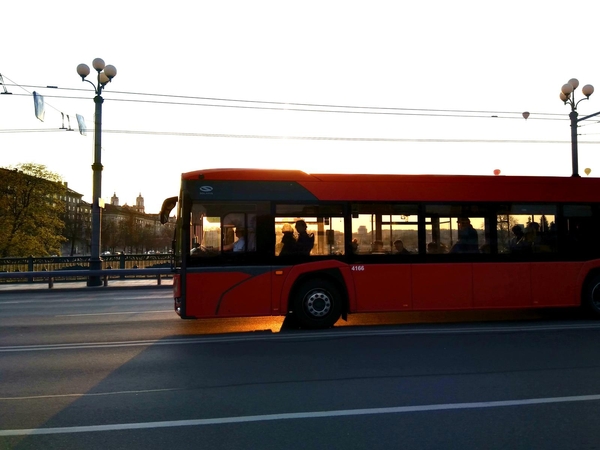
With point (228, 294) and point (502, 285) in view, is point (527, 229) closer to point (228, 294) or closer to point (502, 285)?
point (502, 285)

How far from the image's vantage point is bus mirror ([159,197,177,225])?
1124cm

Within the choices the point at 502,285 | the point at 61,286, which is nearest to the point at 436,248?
the point at 502,285

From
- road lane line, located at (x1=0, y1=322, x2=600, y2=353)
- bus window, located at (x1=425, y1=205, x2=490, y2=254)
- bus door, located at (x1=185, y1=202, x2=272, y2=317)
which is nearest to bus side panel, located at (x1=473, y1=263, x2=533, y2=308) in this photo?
bus window, located at (x1=425, y1=205, x2=490, y2=254)

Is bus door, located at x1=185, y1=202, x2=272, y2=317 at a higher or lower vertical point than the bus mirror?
lower

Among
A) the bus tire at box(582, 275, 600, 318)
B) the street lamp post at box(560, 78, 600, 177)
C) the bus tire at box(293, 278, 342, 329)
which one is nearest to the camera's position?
the bus tire at box(293, 278, 342, 329)

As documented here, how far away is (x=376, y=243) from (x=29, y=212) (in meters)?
38.1

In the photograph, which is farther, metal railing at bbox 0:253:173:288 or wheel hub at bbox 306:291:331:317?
metal railing at bbox 0:253:173:288

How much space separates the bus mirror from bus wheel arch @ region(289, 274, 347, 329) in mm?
3004

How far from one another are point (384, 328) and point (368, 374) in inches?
150

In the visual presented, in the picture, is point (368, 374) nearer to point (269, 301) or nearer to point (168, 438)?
point (168, 438)

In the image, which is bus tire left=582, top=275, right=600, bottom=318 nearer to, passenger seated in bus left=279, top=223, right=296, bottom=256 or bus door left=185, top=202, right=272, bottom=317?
passenger seated in bus left=279, top=223, right=296, bottom=256

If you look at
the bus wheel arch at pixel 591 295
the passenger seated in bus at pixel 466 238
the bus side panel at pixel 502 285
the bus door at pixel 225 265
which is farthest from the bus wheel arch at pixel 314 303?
the bus wheel arch at pixel 591 295

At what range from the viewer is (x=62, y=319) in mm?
12680

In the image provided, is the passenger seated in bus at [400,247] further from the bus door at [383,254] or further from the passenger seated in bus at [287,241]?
the passenger seated in bus at [287,241]
